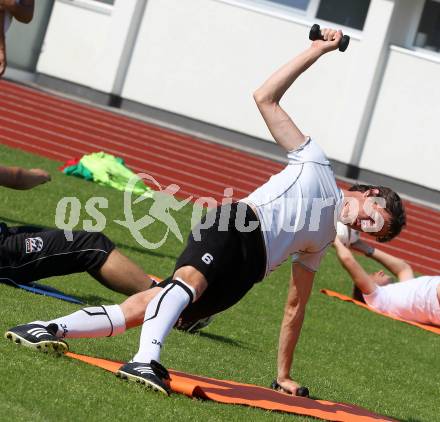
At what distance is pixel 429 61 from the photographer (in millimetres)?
19969

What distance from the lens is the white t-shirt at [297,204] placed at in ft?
19.4

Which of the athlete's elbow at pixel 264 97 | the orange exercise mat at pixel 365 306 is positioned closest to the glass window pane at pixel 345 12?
the orange exercise mat at pixel 365 306

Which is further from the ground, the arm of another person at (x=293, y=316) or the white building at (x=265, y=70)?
the white building at (x=265, y=70)

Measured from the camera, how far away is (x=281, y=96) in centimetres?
585

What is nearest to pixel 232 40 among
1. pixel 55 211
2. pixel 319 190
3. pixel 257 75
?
pixel 257 75

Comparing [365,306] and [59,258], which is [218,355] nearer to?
[59,258]

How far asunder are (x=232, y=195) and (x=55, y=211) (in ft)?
18.2

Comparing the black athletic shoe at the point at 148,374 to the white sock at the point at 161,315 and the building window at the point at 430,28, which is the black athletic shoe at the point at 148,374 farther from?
the building window at the point at 430,28

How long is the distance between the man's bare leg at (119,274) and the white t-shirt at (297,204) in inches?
78.7

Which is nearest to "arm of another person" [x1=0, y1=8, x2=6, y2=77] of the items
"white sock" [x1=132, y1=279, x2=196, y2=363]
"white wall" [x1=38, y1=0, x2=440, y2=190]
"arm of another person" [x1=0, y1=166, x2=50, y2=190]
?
"arm of another person" [x1=0, y1=166, x2=50, y2=190]

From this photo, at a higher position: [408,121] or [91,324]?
[408,121]

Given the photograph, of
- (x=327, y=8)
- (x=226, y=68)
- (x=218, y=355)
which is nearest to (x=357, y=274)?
(x=218, y=355)

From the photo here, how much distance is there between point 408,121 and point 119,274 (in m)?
13.0

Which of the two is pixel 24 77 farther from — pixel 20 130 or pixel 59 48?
pixel 20 130
